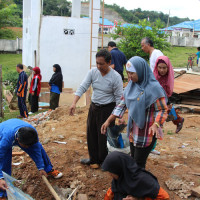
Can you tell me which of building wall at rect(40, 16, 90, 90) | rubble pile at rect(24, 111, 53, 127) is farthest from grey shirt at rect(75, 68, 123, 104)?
building wall at rect(40, 16, 90, 90)

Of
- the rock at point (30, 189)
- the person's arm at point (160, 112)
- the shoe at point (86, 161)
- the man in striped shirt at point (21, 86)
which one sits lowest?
the rock at point (30, 189)

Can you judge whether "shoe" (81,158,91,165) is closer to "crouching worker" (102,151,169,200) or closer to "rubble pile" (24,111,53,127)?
"crouching worker" (102,151,169,200)

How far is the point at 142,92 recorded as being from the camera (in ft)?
9.43

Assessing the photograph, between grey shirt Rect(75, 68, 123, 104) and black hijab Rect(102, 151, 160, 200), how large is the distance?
1.43 meters

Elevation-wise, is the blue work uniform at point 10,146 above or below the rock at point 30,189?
above

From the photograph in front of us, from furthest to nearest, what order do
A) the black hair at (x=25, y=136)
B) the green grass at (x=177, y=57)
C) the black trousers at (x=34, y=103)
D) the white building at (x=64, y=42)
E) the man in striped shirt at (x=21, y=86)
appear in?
the green grass at (x=177, y=57) → the white building at (x=64, y=42) → the black trousers at (x=34, y=103) → the man in striped shirt at (x=21, y=86) → the black hair at (x=25, y=136)

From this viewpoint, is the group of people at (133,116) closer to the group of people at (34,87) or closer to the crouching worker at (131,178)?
the crouching worker at (131,178)

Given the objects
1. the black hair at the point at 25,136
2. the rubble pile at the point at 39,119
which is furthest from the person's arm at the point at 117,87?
the rubble pile at the point at 39,119

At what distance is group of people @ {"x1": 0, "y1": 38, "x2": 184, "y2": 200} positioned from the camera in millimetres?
2490

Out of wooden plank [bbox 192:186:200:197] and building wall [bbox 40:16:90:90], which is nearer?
wooden plank [bbox 192:186:200:197]

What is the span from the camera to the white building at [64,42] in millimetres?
11953

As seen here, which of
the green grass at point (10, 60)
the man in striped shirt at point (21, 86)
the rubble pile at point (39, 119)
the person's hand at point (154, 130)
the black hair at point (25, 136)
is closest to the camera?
the person's hand at point (154, 130)

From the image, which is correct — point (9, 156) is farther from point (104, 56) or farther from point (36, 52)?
point (36, 52)

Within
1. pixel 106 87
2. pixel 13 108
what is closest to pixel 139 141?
pixel 106 87
